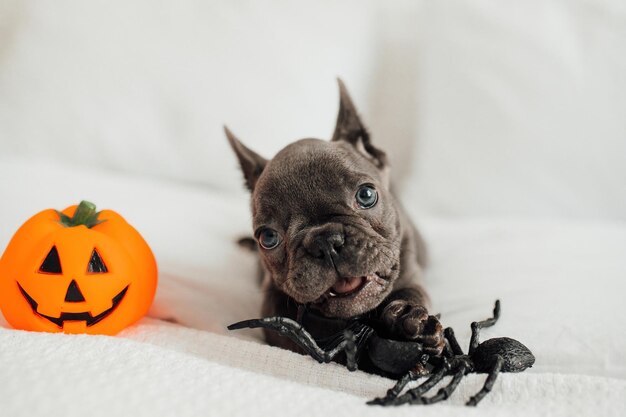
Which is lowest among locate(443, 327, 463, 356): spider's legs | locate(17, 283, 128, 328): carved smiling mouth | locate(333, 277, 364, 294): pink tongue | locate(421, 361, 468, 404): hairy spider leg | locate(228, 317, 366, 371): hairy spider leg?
locate(17, 283, 128, 328): carved smiling mouth

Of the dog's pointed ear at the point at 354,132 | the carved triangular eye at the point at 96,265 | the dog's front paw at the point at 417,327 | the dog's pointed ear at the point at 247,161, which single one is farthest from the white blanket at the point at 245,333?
the dog's pointed ear at the point at 354,132

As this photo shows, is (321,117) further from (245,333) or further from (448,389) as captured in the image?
(448,389)

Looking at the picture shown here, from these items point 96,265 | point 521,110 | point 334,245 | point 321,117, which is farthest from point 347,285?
point 521,110

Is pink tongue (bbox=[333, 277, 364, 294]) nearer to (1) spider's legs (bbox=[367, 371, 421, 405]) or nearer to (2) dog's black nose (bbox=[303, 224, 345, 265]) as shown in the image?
(2) dog's black nose (bbox=[303, 224, 345, 265])

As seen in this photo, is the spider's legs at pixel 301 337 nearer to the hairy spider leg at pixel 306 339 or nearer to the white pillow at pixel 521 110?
the hairy spider leg at pixel 306 339

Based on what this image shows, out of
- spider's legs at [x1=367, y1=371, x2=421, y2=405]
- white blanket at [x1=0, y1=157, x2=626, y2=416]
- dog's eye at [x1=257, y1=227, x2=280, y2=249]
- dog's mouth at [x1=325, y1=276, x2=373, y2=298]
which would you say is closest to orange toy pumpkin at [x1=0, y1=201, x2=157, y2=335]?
white blanket at [x1=0, y1=157, x2=626, y2=416]

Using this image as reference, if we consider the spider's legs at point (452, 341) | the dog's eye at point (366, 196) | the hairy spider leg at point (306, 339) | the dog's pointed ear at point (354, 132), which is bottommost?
the hairy spider leg at point (306, 339)
